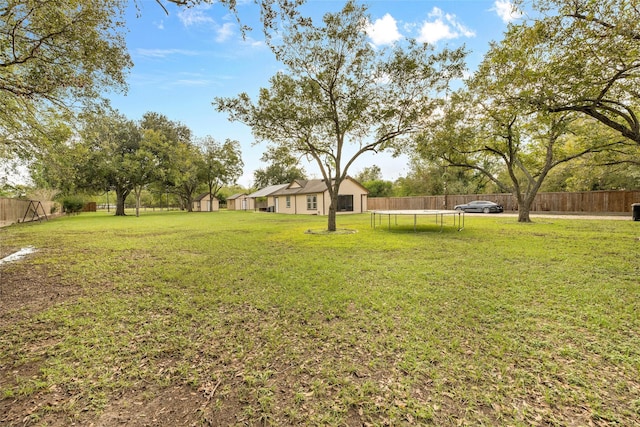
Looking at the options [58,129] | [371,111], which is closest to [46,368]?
[58,129]

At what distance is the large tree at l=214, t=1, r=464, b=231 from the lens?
9.38m

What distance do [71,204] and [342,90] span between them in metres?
29.3

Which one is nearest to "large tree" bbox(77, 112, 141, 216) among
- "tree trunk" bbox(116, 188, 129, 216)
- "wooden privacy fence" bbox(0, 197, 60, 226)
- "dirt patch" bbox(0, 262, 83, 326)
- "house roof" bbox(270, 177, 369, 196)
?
"tree trunk" bbox(116, 188, 129, 216)

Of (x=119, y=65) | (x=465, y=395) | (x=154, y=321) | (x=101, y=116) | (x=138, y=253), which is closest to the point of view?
(x=465, y=395)

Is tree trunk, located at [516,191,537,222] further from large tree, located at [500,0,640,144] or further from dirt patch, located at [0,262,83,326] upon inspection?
dirt patch, located at [0,262,83,326]

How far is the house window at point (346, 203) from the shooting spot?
26359 millimetres

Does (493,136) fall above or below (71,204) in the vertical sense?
above

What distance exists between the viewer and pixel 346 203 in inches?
1046

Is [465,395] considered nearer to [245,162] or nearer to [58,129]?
[58,129]

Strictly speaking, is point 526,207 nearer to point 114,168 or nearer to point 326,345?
point 326,345

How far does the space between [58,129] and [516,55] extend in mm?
12435

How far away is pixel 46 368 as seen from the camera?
2.44 meters

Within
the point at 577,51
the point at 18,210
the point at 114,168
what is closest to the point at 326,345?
the point at 577,51

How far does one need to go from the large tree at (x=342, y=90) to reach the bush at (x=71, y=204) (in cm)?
2513
